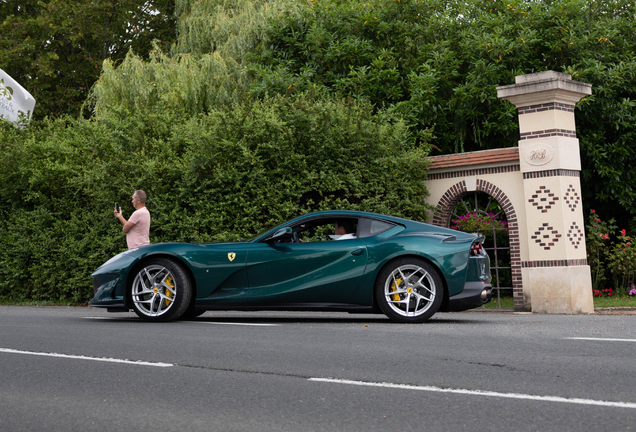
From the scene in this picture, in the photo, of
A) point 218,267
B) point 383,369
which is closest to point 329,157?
point 218,267

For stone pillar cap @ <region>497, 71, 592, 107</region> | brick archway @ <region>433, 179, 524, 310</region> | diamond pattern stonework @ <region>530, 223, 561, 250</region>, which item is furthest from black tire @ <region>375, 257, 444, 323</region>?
stone pillar cap @ <region>497, 71, 592, 107</region>

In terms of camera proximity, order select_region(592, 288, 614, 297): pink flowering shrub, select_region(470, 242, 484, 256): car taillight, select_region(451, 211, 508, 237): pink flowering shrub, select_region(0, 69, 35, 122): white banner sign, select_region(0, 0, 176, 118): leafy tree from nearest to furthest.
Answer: select_region(470, 242, 484, 256): car taillight, select_region(451, 211, 508, 237): pink flowering shrub, select_region(592, 288, 614, 297): pink flowering shrub, select_region(0, 69, 35, 122): white banner sign, select_region(0, 0, 176, 118): leafy tree

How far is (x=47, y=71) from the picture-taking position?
27.2 metres

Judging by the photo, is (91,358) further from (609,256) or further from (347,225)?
(609,256)

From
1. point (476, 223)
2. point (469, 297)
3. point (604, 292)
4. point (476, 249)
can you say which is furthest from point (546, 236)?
point (604, 292)

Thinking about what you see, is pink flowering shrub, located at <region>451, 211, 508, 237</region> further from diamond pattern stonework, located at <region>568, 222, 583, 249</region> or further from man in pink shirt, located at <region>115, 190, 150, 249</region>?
man in pink shirt, located at <region>115, 190, 150, 249</region>

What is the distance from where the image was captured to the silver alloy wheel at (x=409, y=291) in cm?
863

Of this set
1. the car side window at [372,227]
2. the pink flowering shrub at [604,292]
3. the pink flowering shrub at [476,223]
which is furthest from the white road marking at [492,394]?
the pink flowering shrub at [604,292]

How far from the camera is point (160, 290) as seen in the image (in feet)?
29.8

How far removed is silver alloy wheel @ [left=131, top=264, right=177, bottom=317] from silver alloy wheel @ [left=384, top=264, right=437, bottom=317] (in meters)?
2.75

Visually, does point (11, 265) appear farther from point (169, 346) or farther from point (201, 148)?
point (169, 346)

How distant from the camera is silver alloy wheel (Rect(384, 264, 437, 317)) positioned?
8.63 meters

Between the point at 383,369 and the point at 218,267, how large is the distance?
12.7 feet

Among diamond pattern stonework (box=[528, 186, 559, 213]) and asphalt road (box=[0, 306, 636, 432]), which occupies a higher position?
diamond pattern stonework (box=[528, 186, 559, 213])
